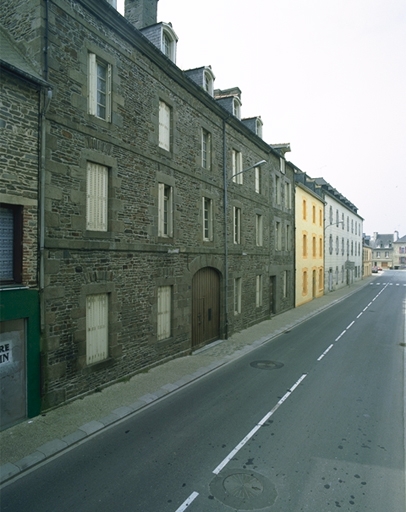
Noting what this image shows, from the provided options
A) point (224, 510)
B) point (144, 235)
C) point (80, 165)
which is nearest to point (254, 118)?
point (144, 235)

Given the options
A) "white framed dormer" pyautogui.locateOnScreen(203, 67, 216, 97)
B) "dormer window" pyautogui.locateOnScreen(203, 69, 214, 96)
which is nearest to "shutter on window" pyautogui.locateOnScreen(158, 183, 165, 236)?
"white framed dormer" pyautogui.locateOnScreen(203, 67, 216, 97)

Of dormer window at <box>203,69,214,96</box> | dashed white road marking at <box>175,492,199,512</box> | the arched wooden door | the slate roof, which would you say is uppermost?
dormer window at <box>203,69,214,96</box>

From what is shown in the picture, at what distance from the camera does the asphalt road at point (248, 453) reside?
5.19 metres

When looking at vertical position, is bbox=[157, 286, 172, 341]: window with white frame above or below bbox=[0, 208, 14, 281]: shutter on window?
below

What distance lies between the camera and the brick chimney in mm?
12938

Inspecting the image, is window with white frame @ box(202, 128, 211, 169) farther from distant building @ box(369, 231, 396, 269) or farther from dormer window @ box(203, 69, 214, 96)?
distant building @ box(369, 231, 396, 269)

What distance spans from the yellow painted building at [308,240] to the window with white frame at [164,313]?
55.1ft

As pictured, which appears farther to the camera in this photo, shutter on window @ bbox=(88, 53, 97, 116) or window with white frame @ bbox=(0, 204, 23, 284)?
shutter on window @ bbox=(88, 53, 97, 116)

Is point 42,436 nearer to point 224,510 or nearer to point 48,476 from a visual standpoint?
point 48,476

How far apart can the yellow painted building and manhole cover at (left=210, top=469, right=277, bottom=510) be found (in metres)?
22.0

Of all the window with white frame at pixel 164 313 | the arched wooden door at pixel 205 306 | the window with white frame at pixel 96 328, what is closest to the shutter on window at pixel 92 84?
the window with white frame at pixel 96 328

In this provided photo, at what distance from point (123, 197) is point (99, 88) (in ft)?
9.90

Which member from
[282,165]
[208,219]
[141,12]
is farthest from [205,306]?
[282,165]

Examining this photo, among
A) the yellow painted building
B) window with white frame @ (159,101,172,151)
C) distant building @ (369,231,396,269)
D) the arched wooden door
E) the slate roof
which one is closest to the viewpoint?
the slate roof
